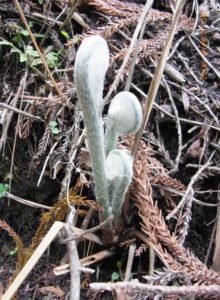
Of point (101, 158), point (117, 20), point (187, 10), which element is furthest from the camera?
point (187, 10)

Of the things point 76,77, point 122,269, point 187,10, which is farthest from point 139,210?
point 187,10

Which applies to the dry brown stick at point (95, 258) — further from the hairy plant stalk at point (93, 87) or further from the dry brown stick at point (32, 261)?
the hairy plant stalk at point (93, 87)

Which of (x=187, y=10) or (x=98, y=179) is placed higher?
(x=187, y=10)

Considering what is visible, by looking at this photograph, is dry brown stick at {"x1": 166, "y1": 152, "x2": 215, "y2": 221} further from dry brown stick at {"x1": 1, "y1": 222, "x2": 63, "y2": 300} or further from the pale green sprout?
dry brown stick at {"x1": 1, "y1": 222, "x2": 63, "y2": 300}

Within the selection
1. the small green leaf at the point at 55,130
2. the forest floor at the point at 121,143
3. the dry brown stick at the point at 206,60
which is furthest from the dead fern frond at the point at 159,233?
the dry brown stick at the point at 206,60

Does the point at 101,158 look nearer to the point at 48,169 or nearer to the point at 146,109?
the point at 146,109

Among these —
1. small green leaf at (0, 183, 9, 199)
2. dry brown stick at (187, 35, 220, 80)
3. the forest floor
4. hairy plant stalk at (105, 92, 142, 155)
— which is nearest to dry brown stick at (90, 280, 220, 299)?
the forest floor

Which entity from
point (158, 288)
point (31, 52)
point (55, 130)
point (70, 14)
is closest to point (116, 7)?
point (70, 14)

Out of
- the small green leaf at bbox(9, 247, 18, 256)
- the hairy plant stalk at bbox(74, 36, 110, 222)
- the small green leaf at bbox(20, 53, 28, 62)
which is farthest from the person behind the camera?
the small green leaf at bbox(20, 53, 28, 62)
